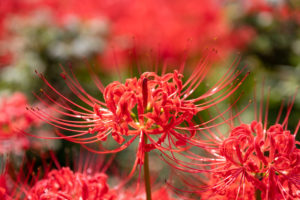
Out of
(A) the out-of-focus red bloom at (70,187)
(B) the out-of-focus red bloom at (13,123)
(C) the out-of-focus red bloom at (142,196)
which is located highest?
(B) the out-of-focus red bloom at (13,123)

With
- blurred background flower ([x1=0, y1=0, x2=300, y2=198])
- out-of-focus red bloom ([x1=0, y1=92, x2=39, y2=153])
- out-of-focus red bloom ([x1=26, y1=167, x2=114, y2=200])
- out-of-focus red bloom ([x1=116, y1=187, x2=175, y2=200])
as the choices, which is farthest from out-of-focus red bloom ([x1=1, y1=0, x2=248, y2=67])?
out-of-focus red bloom ([x1=26, y1=167, x2=114, y2=200])

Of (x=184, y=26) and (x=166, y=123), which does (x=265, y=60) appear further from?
(x=166, y=123)

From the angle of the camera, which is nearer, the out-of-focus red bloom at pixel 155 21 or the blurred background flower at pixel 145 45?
the blurred background flower at pixel 145 45

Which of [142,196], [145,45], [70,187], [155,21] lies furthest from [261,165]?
[155,21]

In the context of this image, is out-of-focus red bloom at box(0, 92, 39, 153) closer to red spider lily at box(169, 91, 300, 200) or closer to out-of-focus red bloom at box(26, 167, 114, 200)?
out-of-focus red bloom at box(26, 167, 114, 200)

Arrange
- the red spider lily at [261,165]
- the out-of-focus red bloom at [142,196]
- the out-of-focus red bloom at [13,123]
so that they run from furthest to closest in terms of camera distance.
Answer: the out-of-focus red bloom at [13,123] → the out-of-focus red bloom at [142,196] → the red spider lily at [261,165]

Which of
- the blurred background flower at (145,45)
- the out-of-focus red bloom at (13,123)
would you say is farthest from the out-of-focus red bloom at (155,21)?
the out-of-focus red bloom at (13,123)

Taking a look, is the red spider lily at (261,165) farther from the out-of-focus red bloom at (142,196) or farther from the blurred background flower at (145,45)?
the blurred background flower at (145,45)
